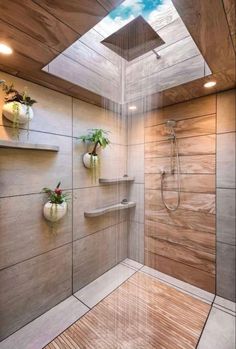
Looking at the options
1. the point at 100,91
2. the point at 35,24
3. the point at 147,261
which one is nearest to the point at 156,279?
the point at 147,261

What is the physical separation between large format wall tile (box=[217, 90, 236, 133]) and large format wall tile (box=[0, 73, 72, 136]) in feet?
4.92

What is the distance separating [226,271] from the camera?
71.2 inches

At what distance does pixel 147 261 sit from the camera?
7.91ft

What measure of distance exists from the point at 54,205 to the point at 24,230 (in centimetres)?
31

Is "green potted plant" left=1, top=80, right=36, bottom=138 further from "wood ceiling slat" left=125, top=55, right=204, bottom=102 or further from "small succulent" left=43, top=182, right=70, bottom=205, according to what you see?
"wood ceiling slat" left=125, top=55, right=204, bottom=102

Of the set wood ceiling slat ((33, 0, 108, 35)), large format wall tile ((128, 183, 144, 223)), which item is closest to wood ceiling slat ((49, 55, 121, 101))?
wood ceiling slat ((33, 0, 108, 35))

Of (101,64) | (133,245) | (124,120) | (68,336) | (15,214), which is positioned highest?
(101,64)

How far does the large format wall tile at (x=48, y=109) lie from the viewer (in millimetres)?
1482

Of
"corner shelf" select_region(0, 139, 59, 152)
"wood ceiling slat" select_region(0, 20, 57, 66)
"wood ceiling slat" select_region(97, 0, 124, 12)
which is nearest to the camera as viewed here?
"wood ceiling slat" select_region(97, 0, 124, 12)

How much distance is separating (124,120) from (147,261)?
6.32ft

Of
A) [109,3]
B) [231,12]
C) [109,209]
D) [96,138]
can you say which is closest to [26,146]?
[96,138]

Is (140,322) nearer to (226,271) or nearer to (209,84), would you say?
(226,271)

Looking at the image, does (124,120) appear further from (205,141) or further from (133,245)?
(133,245)

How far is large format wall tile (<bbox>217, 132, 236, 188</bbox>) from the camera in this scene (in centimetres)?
175
